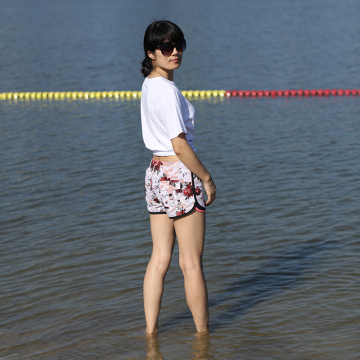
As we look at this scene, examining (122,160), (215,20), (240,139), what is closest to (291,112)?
(240,139)

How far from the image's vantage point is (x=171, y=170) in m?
4.81

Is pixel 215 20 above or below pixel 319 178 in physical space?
above

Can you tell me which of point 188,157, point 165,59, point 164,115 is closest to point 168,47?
point 165,59

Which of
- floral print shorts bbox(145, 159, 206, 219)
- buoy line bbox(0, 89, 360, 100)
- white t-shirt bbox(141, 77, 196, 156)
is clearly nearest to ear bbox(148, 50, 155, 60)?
white t-shirt bbox(141, 77, 196, 156)

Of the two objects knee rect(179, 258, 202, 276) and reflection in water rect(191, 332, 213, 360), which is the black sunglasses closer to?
knee rect(179, 258, 202, 276)

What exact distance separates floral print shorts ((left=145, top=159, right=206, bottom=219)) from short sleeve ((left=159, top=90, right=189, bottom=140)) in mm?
315

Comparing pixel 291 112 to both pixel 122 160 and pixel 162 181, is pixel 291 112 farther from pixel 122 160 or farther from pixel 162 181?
pixel 162 181

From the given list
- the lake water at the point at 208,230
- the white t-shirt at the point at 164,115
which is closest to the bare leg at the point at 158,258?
the lake water at the point at 208,230

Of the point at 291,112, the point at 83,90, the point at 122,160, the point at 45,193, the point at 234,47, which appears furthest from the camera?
the point at 234,47

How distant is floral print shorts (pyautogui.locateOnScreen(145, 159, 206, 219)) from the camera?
4789 mm

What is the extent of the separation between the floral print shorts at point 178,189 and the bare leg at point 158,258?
18 cm

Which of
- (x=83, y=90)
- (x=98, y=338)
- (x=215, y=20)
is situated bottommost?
(x=98, y=338)

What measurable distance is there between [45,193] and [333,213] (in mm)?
4072

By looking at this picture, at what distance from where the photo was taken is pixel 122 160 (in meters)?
11.9
